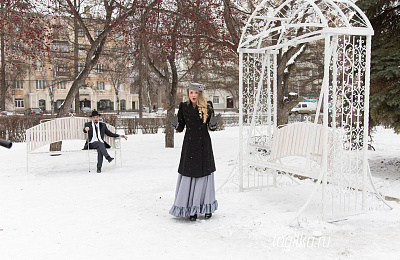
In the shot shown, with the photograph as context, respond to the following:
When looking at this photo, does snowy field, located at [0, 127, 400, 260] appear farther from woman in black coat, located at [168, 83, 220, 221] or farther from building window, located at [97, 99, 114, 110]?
building window, located at [97, 99, 114, 110]

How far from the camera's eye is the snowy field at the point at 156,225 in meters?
3.70

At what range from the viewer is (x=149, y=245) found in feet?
12.7

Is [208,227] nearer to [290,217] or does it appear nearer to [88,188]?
[290,217]

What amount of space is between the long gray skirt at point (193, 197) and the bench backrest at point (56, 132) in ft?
15.1

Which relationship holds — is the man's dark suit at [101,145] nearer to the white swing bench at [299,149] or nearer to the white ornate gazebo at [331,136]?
the white ornate gazebo at [331,136]

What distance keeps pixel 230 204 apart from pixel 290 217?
108 centimetres

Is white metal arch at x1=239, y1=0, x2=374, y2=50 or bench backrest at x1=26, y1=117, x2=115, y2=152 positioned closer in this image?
white metal arch at x1=239, y1=0, x2=374, y2=50

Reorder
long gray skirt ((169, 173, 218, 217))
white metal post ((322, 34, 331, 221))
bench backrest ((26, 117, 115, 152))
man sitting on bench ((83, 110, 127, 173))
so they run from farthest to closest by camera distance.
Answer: bench backrest ((26, 117, 115, 152)) → man sitting on bench ((83, 110, 127, 173)) → long gray skirt ((169, 173, 218, 217)) → white metal post ((322, 34, 331, 221))

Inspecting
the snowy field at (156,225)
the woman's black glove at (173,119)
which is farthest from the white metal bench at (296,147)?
the woman's black glove at (173,119)

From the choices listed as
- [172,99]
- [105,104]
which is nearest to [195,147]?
[172,99]

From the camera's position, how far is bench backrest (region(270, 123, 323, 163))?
529cm

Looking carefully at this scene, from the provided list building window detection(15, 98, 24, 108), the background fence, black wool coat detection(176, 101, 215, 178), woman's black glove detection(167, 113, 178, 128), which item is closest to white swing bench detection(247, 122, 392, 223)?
black wool coat detection(176, 101, 215, 178)

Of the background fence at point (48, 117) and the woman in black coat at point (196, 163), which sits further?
the background fence at point (48, 117)

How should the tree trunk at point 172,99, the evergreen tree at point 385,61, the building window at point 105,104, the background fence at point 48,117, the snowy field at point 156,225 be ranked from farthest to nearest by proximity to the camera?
1. the building window at point 105,104
2. the background fence at point 48,117
3. the tree trunk at point 172,99
4. the evergreen tree at point 385,61
5. the snowy field at point 156,225
